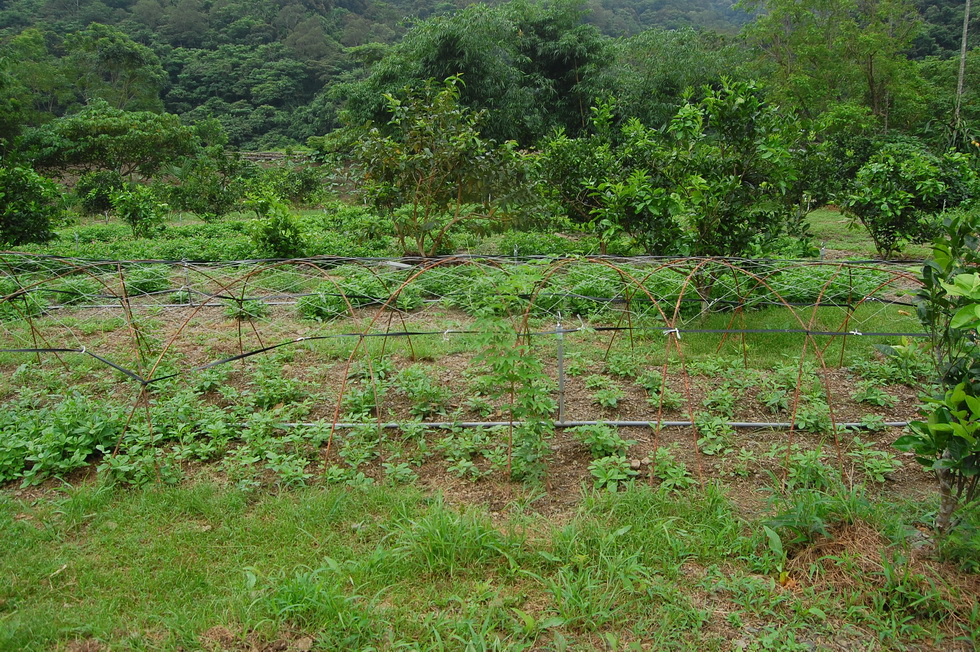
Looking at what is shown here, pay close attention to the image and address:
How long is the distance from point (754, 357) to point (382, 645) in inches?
158

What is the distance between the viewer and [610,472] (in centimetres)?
338

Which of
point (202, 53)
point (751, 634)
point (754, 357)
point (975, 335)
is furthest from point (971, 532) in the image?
point (202, 53)

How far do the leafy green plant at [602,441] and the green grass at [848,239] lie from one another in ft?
21.0

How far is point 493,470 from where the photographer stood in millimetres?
3613

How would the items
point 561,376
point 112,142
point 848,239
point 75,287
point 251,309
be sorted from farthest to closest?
point 112,142, point 848,239, point 75,287, point 251,309, point 561,376

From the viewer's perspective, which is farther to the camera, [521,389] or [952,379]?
[521,389]

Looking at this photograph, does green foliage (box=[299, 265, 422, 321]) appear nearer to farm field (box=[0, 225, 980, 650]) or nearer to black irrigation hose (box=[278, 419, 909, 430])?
farm field (box=[0, 225, 980, 650])

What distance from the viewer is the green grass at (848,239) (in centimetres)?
977

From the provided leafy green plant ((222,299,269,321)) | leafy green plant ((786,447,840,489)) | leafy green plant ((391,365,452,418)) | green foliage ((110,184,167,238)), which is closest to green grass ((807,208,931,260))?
leafy green plant ((786,447,840,489))

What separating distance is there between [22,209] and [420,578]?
11.6 meters

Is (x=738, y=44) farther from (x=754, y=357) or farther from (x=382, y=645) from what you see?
(x=382, y=645)

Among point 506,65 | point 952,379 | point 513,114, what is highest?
point 506,65


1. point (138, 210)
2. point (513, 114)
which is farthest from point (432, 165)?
point (513, 114)

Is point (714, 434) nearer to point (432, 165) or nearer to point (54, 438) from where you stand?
point (54, 438)
